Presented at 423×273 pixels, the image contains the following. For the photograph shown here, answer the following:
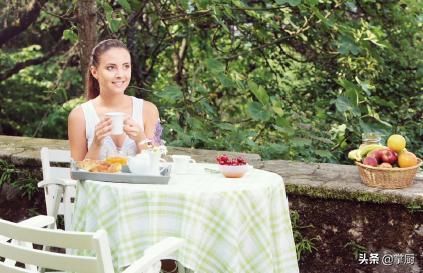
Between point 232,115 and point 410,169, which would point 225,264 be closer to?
point 410,169

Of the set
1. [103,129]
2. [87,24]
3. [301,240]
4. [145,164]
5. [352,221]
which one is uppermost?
[87,24]

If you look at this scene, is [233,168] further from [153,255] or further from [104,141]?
[153,255]

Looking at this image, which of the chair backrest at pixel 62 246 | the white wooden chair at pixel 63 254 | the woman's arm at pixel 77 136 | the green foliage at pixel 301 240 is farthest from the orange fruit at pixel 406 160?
the chair backrest at pixel 62 246

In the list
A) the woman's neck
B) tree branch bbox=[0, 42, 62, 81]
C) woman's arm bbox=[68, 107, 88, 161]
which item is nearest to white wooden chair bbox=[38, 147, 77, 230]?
woman's arm bbox=[68, 107, 88, 161]

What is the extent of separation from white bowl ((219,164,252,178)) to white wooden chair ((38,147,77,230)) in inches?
32.3

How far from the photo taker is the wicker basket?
3.57m

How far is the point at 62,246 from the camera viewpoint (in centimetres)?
200

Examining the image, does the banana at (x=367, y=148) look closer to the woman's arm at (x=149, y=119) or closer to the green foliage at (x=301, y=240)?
the green foliage at (x=301, y=240)

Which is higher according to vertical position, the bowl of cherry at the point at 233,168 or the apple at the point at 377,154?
the bowl of cherry at the point at 233,168

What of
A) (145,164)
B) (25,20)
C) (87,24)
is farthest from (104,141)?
(25,20)

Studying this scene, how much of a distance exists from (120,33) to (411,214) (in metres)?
3.59

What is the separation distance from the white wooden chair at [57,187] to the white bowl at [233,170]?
0.82 meters

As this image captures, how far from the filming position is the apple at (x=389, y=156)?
3.58 meters

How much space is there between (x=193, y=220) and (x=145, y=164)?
1.11 ft
